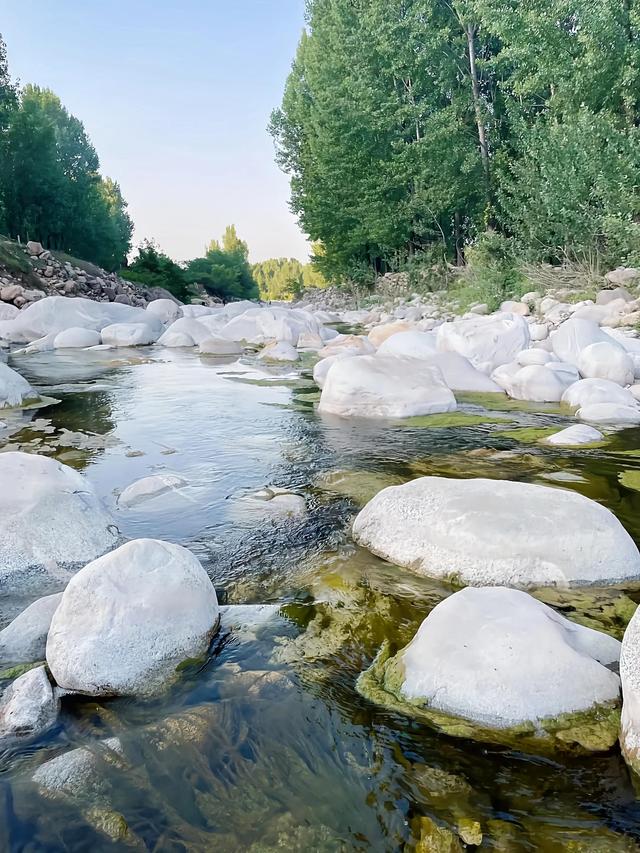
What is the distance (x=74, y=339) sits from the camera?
14.9 meters

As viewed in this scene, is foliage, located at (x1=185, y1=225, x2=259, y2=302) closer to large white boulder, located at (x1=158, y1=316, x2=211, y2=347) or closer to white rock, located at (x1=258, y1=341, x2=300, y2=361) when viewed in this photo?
large white boulder, located at (x1=158, y1=316, x2=211, y2=347)

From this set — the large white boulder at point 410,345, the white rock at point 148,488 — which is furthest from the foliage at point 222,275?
the white rock at point 148,488

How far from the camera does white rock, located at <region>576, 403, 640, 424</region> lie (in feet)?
20.5

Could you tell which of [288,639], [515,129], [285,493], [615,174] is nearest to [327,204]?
[515,129]

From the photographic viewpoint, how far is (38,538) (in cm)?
316

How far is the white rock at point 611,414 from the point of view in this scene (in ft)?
20.5

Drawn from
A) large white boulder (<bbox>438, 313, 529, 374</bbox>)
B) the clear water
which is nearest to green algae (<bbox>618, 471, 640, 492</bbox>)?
the clear water

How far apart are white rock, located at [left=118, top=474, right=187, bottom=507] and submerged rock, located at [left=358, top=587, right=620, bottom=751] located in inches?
94.1

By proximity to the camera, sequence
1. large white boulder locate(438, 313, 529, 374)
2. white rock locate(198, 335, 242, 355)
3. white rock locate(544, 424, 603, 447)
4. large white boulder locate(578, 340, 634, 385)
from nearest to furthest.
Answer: white rock locate(544, 424, 603, 447) < large white boulder locate(578, 340, 634, 385) < large white boulder locate(438, 313, 529, 374) < white rock locate(198, 335, 242, 355)

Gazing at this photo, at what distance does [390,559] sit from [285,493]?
1.26 metres

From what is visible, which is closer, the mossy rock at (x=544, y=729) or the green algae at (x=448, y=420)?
the mossy rock at (x=544, y=729)

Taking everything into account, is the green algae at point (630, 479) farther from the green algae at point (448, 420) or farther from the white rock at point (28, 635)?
the white rock at point (28, 635)

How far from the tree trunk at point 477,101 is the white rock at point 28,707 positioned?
771 inches

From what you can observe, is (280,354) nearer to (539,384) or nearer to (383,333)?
(383,333)
